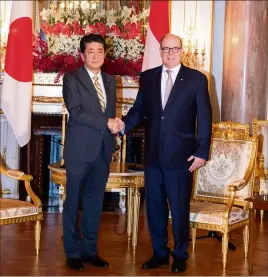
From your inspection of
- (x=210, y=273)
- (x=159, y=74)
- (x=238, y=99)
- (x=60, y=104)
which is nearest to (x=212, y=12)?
(x=238, y=99)

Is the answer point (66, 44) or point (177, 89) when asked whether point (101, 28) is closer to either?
point (66, 44)

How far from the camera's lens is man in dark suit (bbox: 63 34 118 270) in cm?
447

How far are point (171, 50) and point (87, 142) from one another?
0.89 m

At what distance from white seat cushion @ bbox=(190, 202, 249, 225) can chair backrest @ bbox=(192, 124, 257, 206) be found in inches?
8.5

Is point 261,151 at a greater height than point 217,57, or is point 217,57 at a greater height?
point 217,57

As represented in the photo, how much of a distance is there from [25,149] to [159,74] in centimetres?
319

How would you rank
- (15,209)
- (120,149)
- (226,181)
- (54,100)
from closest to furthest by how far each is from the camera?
(15,209) < (226,181) < (120,149) < (54,100)

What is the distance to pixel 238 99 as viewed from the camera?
7.56 m

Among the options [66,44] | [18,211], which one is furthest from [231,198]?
[66,44]

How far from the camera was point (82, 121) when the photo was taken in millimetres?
4441

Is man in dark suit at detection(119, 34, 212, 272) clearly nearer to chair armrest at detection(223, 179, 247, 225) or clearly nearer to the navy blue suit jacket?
the navy blue suit jacket

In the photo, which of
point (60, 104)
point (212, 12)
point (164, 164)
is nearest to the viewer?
point (164, 164)

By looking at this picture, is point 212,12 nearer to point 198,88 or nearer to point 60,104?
point 60,104

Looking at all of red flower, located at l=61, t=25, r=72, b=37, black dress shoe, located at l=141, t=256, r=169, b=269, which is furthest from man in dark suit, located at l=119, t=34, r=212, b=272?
red flower, located at l=61, t=25, r=72, b=37
